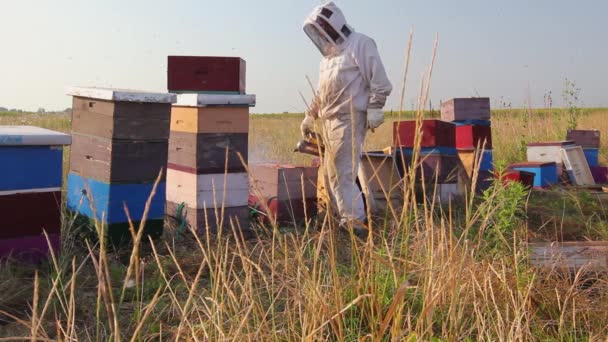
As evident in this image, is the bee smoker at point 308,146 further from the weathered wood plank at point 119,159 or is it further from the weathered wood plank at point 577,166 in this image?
the weathered wood plank at point 577,166

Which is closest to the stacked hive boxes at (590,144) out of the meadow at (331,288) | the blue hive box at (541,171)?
the blue hive box at (541,171)

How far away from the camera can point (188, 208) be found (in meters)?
4.91

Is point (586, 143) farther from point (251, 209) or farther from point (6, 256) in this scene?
point (6, 256)

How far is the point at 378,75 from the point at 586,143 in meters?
5.14

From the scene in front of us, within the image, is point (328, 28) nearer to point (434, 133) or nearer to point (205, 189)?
point (205, 189)

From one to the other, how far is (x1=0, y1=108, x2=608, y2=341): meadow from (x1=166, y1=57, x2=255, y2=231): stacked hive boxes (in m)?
0.30

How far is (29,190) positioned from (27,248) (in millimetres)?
350

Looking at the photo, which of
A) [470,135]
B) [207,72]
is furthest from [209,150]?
[470,135]

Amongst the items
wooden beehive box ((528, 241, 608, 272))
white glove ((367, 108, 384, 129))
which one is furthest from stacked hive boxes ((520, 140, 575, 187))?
wooden beehive box ((528, 241, 608, 272))

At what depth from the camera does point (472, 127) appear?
6668 mm

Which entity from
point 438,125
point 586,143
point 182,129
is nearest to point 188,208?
point 182,129

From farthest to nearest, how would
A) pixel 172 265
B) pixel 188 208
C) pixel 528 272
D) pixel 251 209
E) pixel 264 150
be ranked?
1. pixel 264 150
2. pixel 251 209
3. pixel 188 208
4. pixel 172 265
5. pixel 528 272

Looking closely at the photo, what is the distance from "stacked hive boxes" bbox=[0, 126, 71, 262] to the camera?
3764 millimetres

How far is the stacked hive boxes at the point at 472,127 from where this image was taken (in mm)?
6696
